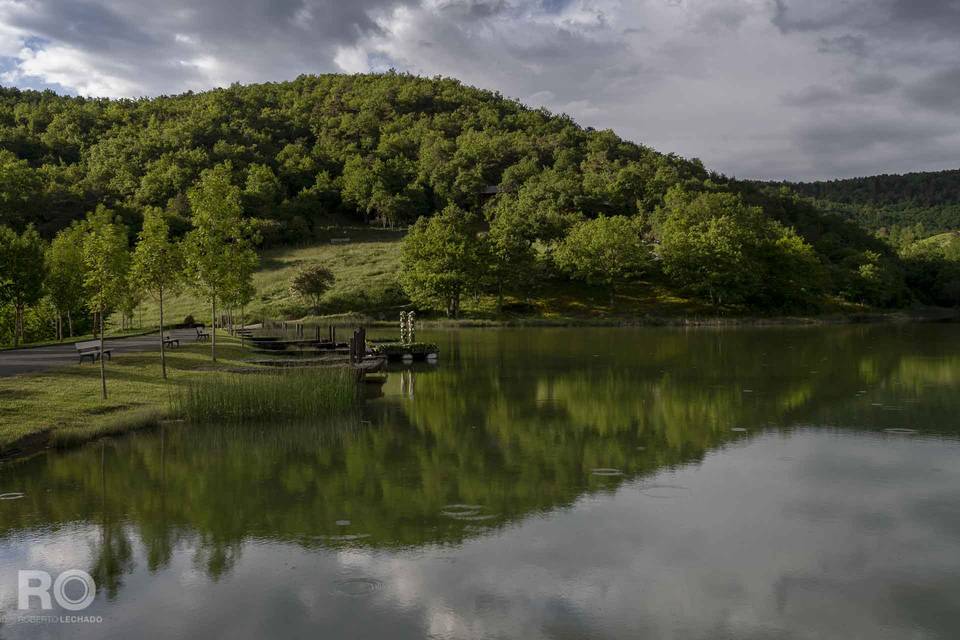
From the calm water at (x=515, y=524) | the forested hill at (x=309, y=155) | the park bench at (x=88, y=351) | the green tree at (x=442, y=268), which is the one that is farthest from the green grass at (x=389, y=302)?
the calm water at (x=515, y=524)

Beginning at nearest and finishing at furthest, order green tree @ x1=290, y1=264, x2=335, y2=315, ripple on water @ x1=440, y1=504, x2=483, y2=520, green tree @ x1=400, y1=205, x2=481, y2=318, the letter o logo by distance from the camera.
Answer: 1. the letter o logo
2. ripple on water @ x1=440, y1=504, x2=483, y2=520
3. green tree @ x1=290, y1=264, x2=335, y2=315
4. green tree @ x1=400, y1=205, x2=481, y2=318

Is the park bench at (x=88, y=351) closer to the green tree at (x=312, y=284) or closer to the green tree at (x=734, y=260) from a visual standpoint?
the green tree at (x=312, y=284)

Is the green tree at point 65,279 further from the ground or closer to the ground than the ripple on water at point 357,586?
further from the ground

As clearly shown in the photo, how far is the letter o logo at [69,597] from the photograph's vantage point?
8.87m

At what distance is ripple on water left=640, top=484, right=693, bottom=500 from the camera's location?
43.3 ft

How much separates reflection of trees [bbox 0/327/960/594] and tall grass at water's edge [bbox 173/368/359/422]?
3.31 ft

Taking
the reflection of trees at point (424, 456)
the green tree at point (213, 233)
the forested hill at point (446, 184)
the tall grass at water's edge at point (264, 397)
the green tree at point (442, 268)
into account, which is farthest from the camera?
the forested hill at point (446, 184)

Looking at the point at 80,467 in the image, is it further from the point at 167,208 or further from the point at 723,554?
the point at 167,208

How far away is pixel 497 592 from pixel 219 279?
23.6 m

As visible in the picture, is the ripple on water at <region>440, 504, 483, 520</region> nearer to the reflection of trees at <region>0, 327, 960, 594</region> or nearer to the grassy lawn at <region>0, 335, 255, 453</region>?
the reflection of trees at <region>0, 327, 960, 594</region>

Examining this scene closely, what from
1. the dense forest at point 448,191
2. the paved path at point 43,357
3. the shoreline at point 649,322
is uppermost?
the dense forest at point 448,191

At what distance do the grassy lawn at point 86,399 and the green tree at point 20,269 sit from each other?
13042mm

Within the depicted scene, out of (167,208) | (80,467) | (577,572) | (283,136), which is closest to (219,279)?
(80,467)

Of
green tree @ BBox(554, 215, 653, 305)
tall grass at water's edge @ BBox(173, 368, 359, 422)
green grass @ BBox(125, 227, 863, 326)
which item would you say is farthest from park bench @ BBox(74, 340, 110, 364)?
green tree @ BBox(554, 215, 653, 305)
